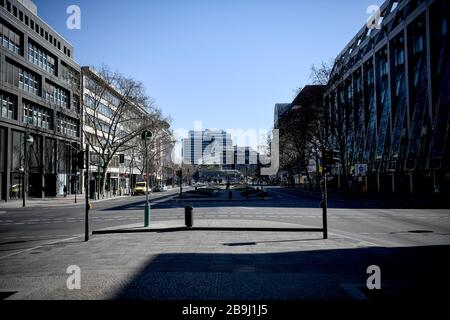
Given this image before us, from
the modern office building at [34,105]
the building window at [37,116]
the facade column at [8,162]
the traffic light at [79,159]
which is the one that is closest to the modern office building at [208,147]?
the modern office building at [34,105]

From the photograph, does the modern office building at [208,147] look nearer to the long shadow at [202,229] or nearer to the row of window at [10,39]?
the row of window at [10,39]

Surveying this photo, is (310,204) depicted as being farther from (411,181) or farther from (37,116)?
(37,116)

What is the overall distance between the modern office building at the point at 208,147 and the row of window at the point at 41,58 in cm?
9787

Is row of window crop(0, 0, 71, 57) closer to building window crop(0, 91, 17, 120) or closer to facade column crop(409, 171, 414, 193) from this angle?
building window crop(0, 91, 17, 120)

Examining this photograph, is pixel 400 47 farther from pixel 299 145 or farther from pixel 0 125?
pixel 0 125

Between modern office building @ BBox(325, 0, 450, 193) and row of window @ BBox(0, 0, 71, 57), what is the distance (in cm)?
4346

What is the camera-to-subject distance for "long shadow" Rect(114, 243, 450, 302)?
244 inches

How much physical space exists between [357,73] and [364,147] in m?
15.5

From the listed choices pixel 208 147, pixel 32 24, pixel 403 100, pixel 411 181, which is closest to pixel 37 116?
pixel 32 24

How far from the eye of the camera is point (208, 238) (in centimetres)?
1257

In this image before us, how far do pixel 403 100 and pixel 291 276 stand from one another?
4835 centimetres

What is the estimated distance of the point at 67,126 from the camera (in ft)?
181

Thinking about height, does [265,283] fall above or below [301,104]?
below
